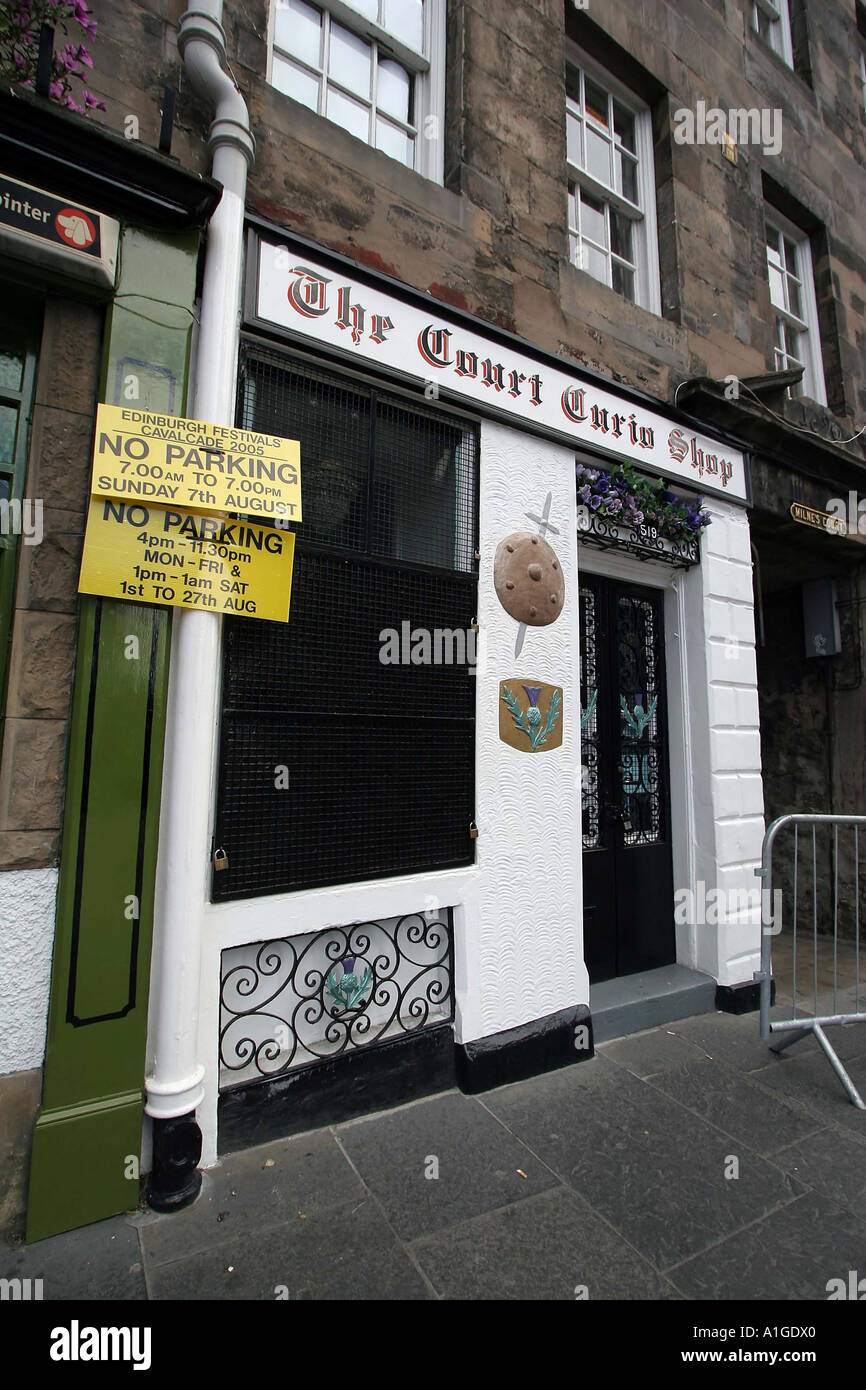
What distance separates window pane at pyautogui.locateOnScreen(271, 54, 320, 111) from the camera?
363 centimetres

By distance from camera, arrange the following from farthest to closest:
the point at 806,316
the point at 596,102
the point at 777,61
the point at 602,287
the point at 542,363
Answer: the point at 806,316
the point at 777,61
the point at 596,102
the point at 602,287
the point at 542,363

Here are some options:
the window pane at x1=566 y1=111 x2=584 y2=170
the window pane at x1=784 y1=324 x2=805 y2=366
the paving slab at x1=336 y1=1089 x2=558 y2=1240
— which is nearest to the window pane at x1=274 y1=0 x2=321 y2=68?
the window pane at x1=566 y1=111 x2=584 y2=170

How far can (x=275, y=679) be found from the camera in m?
2.96

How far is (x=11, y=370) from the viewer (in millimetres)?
Result: 2654

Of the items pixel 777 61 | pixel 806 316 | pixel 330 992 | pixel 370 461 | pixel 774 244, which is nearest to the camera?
pixel 330 992

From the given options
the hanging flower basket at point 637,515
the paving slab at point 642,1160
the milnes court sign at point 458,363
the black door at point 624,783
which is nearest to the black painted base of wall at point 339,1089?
the paving slab at point 642,1160

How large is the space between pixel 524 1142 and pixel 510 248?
5079 mm

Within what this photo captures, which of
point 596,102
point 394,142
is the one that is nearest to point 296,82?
point 394,142

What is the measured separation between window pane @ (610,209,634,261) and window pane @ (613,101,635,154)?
2.41ft

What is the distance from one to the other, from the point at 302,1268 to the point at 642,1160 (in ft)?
4.88

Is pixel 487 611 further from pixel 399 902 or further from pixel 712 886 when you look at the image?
pixel 712 886

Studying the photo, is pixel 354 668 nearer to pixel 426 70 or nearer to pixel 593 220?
pixel 426 70

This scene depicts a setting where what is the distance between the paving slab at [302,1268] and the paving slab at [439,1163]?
14 cm
